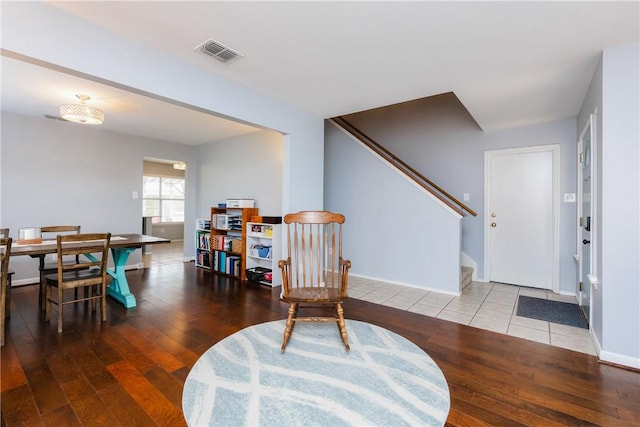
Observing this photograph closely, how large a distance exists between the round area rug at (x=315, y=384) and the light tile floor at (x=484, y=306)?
3.07 feet

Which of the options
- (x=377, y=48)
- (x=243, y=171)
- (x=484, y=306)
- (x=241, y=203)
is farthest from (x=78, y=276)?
(x=484, y=306)

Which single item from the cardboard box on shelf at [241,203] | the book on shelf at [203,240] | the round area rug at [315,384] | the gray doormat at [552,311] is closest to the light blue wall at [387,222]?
the gray doormat at [552,311]

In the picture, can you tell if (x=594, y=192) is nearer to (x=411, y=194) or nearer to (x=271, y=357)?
(x=411, y=194)

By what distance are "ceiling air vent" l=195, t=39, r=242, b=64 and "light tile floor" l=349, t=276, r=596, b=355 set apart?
287 centimetres

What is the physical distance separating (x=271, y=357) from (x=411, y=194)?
9.28 ft

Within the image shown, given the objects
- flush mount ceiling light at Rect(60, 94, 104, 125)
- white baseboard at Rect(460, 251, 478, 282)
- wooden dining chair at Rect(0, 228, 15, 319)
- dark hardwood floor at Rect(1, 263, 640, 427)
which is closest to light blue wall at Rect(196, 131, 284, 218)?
dark hardwood floor at Rect(1, 263, 640, 427)

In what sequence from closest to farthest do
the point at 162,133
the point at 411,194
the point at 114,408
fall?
the point at 114,408
the point at 411,194
the point at 162,133

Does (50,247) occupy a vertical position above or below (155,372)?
above

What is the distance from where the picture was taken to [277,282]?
13.5 feet

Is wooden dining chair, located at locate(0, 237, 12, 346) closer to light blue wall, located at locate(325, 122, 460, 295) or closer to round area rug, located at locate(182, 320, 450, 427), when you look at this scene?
round area rug, located at locate(182, 320, 450, 427)

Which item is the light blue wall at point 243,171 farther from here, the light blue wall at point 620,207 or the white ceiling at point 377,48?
the light blue wall at point 620,207

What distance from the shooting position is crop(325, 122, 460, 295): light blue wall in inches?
148

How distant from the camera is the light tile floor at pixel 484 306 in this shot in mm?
2516

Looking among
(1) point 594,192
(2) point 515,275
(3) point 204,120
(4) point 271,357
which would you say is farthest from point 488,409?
(3) point 204,120
